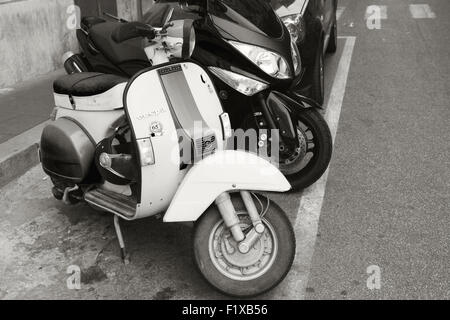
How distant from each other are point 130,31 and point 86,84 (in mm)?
617

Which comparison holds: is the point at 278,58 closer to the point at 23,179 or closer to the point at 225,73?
the point at 225,73

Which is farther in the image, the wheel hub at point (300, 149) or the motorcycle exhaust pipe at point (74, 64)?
the wheel hub at point (300, 149)

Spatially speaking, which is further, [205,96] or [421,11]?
[421,11]

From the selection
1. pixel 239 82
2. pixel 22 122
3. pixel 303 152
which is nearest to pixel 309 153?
pixel 303 152

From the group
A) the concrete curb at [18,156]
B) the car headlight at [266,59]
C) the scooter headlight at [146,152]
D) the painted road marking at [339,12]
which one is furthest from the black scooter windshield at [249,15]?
the painted road marking at [339,12]

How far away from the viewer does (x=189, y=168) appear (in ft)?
10.7

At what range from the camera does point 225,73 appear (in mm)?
3697

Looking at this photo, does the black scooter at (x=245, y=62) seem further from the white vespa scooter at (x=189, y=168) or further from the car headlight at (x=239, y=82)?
the white vespa scooter at (x=189, y=168)

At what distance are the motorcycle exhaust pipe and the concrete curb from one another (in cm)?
109

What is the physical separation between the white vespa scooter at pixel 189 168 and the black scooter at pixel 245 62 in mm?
296

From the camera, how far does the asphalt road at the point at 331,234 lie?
3.28m

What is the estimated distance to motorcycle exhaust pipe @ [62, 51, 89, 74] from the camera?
13.5ft

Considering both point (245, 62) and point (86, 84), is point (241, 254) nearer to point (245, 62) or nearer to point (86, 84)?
point (245, 62)

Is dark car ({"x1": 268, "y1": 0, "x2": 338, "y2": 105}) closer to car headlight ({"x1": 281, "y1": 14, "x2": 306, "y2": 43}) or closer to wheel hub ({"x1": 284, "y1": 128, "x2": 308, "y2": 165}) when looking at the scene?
car headlight ({"x1": 281, "y1": 14, "x2": 306, "y2": 43})
